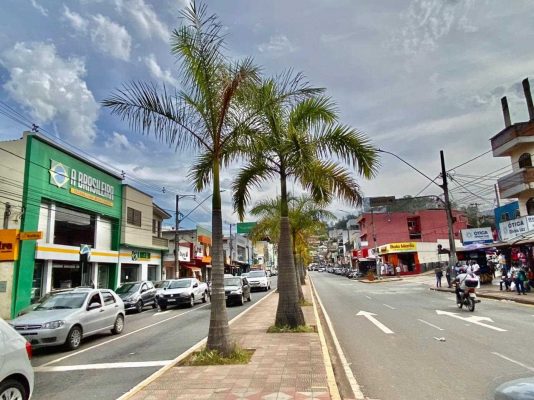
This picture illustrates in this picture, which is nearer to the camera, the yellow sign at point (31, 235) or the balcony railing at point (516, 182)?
the yellow sign at point (31, 235)

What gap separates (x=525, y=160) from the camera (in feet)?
105

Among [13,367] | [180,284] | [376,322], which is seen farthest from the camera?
[180,284]

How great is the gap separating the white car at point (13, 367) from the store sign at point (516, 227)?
1090 inches

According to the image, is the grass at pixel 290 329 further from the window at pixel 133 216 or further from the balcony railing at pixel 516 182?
the balcony railing at pixel 516 182

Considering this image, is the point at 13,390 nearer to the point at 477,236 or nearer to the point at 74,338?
the point at 74,338

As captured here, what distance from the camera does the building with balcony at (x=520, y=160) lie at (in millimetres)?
30828

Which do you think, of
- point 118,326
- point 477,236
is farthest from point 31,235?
point 477,236

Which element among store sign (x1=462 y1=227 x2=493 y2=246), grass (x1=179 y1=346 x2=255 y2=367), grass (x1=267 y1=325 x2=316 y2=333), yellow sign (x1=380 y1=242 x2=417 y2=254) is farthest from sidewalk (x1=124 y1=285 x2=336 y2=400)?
yellow sign (x1=380 y1=242 x2=417 y2=254)

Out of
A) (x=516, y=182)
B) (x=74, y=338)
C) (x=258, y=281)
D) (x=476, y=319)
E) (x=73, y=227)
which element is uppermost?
(x=516, y=182)

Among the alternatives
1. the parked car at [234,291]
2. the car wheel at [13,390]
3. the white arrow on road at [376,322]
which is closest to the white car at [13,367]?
the car wheel at [13,390]

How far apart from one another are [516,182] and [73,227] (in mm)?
29898

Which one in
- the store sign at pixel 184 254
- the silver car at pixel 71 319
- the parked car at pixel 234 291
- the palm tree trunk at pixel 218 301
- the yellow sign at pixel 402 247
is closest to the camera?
the palm tree trunk at pixel 218 301

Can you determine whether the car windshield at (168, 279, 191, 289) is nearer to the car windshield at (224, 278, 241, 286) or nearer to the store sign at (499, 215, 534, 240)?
Result: the car windshield at (224, 278, 241, 286)

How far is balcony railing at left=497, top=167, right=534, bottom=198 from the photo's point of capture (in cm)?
3044
